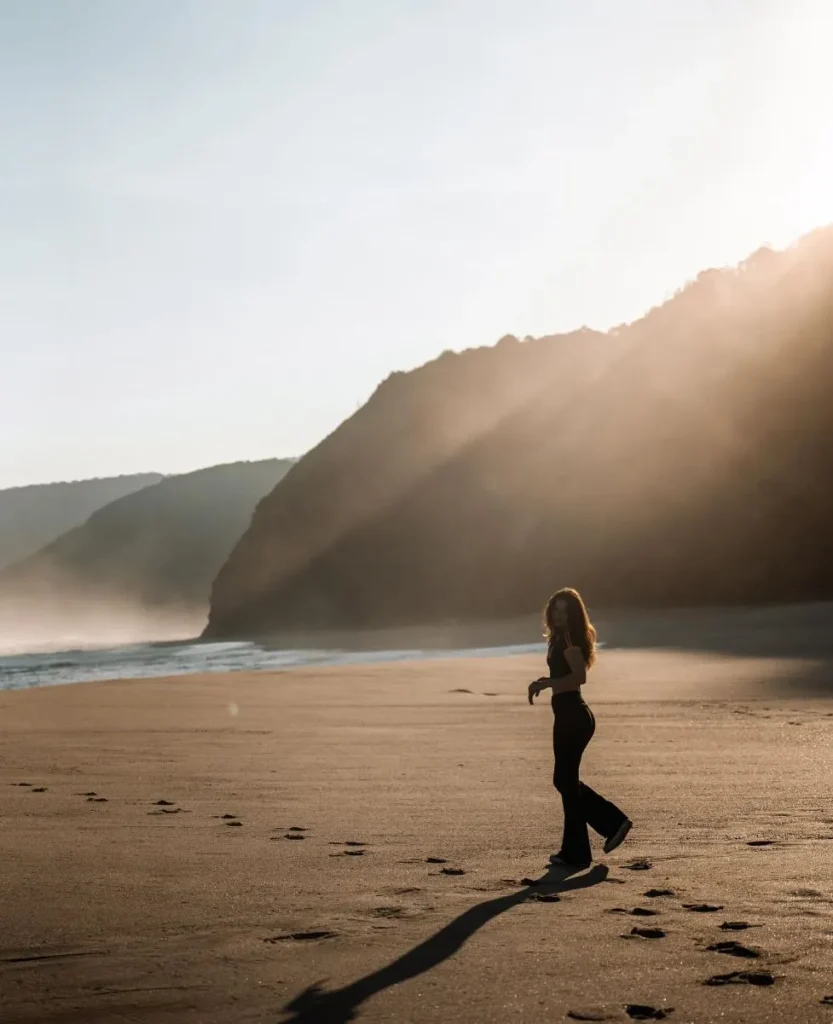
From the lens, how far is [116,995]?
450 centimetres

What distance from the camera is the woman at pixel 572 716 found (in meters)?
7.04

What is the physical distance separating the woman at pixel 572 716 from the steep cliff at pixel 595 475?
48868 mm

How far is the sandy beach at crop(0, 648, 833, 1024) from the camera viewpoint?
4469mm

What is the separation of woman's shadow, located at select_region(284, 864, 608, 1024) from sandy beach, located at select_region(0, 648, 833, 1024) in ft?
0.05

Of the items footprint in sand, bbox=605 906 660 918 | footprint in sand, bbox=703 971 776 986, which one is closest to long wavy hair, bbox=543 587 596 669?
footprint in sand, bbox=605 906 660 918

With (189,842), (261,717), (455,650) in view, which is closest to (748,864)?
(189,842)

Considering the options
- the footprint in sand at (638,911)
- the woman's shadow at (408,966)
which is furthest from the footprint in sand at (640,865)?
the footprint in sand at (638,911)

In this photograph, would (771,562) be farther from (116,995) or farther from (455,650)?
(116,995)

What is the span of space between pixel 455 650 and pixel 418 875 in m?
33.4

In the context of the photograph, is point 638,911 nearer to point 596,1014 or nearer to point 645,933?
point 645,933

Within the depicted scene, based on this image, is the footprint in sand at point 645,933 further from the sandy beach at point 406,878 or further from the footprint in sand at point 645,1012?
the footprint in sand at point 645,1012

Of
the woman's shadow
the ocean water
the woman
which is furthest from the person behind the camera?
the ocean water

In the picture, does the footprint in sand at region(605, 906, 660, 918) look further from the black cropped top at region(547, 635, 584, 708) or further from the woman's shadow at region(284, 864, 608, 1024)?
the black cropped top at region(547, 635, 584, 708)

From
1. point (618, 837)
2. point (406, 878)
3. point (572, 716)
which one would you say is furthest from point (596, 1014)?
point (572, 716)
